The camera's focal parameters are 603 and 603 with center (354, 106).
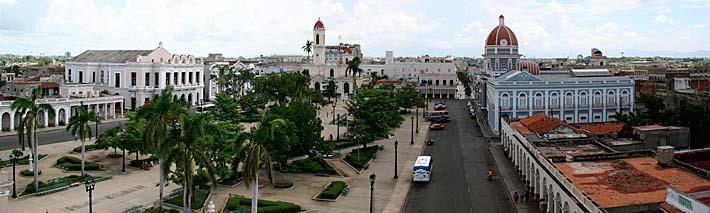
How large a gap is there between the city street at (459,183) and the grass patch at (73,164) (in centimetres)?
2427

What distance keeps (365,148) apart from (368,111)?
3697 mm

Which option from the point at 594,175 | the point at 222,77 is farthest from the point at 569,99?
the point at 222,77

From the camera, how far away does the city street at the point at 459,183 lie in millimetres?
36250

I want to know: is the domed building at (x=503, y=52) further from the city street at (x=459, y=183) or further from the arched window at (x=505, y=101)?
the city street at (x=459, y=183)

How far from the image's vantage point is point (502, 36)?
3374 inches

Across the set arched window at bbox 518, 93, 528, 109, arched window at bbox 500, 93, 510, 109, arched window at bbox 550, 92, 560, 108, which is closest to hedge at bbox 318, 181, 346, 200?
arched window at bbox 500, 93, 510, 109

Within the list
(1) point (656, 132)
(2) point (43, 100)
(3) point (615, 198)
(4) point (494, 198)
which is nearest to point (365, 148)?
(4) point (494, 198)

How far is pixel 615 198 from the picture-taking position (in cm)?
2473

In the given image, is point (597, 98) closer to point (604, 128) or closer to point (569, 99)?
point (569, 99)

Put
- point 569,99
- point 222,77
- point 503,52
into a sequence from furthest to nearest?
point 222,77
point 503,52
point 569,99

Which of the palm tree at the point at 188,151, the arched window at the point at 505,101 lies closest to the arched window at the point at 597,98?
the arched window at the point at 505,101

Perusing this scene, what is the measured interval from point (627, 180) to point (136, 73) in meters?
77.9

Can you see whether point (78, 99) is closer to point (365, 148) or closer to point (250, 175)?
point (365, 148)

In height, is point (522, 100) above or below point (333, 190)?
above
